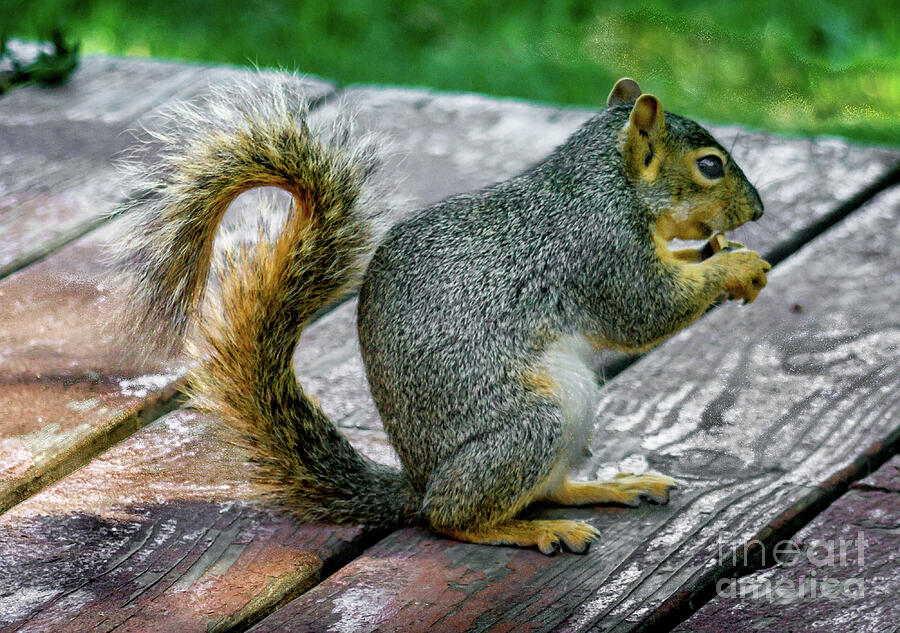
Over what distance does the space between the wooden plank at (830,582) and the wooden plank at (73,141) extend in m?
1.30

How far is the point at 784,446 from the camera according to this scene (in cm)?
174

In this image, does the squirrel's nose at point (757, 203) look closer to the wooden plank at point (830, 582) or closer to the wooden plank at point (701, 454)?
the wooden plank at point (701, 454)

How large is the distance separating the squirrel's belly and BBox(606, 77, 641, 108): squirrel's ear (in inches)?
19.4

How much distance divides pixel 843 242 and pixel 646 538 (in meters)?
0.95

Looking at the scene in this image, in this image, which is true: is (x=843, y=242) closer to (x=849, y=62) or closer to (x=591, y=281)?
(x=591, y=281)

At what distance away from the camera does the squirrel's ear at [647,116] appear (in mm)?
1733

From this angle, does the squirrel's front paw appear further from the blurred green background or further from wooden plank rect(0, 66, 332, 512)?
the blurred green background

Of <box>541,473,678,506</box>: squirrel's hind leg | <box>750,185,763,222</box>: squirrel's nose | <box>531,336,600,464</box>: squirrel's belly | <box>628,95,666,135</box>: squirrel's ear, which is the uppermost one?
<box>628,95,666,135</box>: squirrel's ear

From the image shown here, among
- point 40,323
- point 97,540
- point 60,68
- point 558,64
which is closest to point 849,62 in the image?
point 558,64

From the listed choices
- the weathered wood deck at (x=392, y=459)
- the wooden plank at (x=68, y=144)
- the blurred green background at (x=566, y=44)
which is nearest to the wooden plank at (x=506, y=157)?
the weathered wood deck at (x=392, y=459)

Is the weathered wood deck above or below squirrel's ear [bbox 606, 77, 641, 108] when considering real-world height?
below

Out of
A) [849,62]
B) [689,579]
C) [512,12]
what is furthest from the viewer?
[512,12]

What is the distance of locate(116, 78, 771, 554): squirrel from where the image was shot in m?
1.59

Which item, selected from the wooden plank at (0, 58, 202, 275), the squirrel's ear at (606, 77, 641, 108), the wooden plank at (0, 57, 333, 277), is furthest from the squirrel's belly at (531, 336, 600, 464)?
the wooden plank at (0, 58, 202, 275)
